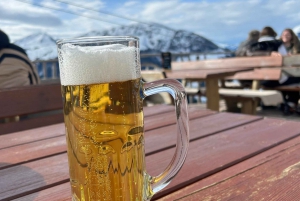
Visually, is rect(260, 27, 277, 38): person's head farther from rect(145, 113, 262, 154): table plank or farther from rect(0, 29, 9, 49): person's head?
rect(145, 113, 262, 154): table plank

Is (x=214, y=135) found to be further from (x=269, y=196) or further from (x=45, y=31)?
(x=45, y=31)

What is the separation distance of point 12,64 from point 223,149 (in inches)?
64.9

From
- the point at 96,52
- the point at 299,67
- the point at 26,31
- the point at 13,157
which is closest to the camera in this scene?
the point at 96,52

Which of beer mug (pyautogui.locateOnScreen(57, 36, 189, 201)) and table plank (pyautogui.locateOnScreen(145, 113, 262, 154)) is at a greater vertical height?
beer mug (pyautogui.locateOnScreen(57, 36, 189, 201))

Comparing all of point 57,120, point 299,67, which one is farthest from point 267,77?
point 57,120

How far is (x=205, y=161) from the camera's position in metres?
0.70

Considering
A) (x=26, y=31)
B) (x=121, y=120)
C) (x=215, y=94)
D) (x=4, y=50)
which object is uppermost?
(x=26, y=31)

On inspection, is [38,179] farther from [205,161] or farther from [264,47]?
[264,47]

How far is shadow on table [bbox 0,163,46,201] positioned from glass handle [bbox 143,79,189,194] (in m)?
0.23

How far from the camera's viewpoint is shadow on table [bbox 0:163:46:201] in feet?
1.86

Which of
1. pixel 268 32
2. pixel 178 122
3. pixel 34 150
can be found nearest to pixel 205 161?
pixel 178 122

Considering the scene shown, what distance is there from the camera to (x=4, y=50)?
1.98 meters

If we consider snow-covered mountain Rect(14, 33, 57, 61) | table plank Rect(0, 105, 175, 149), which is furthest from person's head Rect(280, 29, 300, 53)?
table plank Rect(0, 105, 175, 149)

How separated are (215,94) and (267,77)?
1.14 metres
